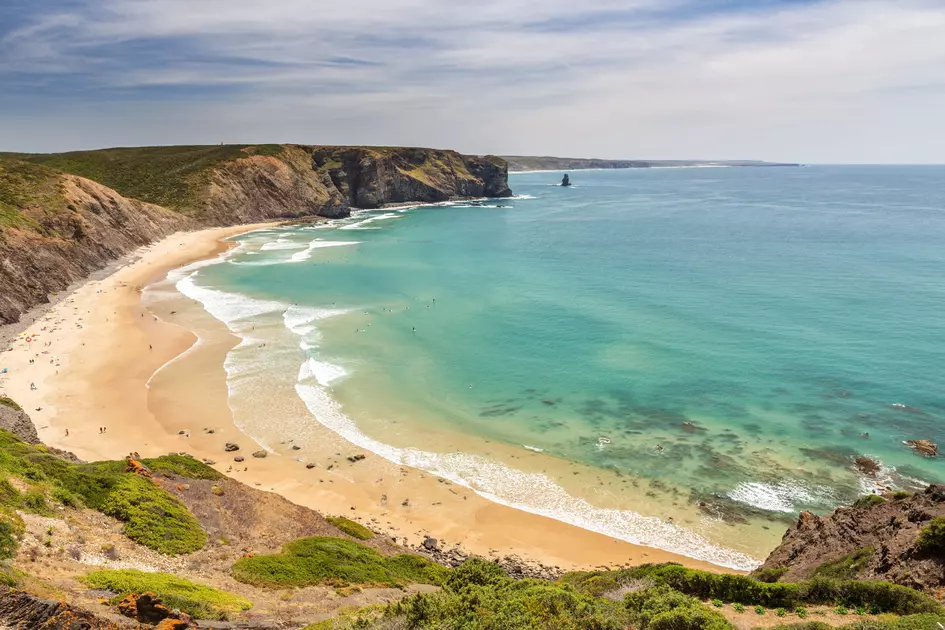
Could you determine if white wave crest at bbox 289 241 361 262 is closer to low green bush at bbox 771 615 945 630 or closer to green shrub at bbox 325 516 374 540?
green shrub at bbox 325 516 374 540

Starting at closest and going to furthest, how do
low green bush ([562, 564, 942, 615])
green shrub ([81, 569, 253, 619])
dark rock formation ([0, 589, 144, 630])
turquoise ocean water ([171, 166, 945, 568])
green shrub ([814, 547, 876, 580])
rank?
dark rock formation ([0, 589, 144, 630]), low green bush ([562, 564, 942, 615]), green shrub ([81, 569, 253, 619]), green shrub ([814, 547, 876, 580]), turquoise ocean water ([171, 166, 945, 568])

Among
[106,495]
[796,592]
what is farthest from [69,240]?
[796,592]

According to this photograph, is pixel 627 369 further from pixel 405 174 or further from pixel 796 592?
pixel 405 174

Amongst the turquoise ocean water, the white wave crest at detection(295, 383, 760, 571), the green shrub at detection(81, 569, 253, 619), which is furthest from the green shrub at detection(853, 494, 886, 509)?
the green shrub at detection(81, 569, 253, 619)

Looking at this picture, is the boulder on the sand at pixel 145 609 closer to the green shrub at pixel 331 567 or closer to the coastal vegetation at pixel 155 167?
the green shrub at pixel 331 567

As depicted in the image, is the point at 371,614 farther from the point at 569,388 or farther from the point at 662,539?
the point at 569,388

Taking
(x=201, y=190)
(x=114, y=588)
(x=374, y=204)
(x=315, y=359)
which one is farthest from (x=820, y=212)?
(x=114, y=588)
